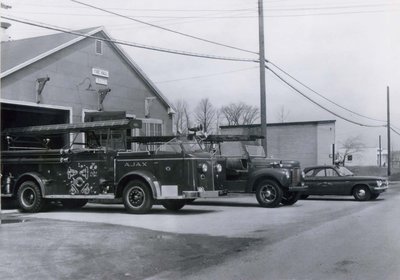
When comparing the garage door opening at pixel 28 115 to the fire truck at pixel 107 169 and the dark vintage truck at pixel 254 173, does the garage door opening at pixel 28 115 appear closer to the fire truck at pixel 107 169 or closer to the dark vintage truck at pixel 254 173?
the fire truck at pixel 107 169

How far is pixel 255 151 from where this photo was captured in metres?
18.1

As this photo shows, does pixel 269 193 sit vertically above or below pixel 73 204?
above

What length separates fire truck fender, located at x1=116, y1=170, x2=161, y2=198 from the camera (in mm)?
13688

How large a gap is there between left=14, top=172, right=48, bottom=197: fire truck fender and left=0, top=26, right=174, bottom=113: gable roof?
4.15 meters

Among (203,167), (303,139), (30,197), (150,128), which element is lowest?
(30,197)

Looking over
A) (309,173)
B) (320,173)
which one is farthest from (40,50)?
(320,173)

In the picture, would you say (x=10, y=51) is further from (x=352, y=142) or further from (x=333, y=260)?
(x=352, y=142)

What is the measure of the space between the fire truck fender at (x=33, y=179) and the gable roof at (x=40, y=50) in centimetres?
415

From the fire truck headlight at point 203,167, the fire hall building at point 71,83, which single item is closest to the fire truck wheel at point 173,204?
the fire truck headlight at point 203,167

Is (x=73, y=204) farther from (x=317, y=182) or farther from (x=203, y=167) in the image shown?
(x=317, y=182)

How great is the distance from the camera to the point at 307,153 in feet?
134

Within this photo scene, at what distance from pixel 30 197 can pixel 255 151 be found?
730 centimetres

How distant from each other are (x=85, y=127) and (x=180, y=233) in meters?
5.32

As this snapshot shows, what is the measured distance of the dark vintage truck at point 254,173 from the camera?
54.1ft
